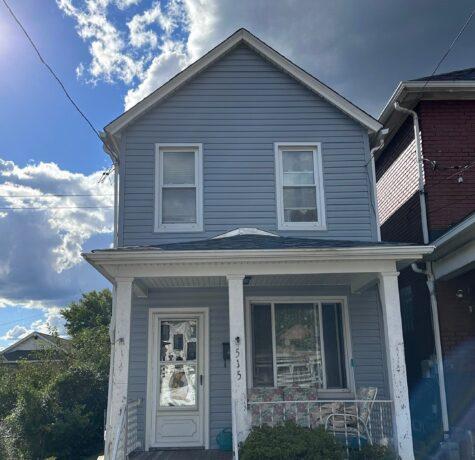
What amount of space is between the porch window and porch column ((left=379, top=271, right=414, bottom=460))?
1.90 metres

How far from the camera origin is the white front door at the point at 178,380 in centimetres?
792

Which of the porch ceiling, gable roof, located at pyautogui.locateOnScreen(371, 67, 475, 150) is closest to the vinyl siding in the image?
the porch ceiling

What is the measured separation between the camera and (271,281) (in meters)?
8.07

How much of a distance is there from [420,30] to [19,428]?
405 inches

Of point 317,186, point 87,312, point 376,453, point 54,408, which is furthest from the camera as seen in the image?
point 87,312

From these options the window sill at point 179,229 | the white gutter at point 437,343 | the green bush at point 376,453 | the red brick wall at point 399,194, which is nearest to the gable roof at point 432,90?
the red brick wall at point 399,194

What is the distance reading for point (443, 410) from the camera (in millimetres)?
8086

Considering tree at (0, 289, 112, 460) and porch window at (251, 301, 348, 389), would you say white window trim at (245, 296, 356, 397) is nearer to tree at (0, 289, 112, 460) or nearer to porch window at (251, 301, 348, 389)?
porch window at (251, 301, 348, 389)

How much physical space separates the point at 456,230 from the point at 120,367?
489cm

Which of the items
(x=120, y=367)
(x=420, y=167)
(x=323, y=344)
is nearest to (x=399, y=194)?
(x=420, y=167)

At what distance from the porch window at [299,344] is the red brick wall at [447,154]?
2.34 meters

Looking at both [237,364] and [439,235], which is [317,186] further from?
[237,364]

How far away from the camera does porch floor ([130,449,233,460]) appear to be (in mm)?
7250

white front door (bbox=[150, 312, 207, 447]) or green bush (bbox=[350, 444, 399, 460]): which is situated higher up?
white front door (bbox=[150, 312, 207, 447])
